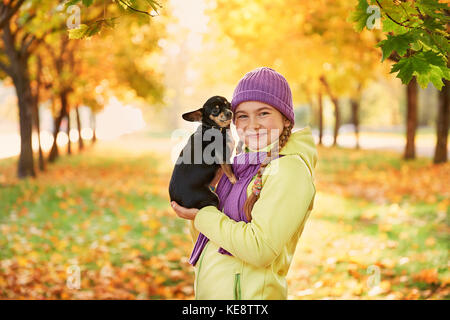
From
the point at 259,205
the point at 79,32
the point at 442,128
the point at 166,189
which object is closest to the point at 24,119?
the point at 166,189

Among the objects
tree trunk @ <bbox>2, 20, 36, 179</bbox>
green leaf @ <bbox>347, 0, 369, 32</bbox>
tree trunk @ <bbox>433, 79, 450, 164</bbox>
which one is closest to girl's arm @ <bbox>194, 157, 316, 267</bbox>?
green leaf @ <bbox>347, 0, 369, 32</bbox>

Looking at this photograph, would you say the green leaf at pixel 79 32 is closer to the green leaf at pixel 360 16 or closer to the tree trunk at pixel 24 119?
the green leaf at pixel 360 16

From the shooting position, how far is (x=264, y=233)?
80.1 inches

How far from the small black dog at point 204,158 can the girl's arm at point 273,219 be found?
23 centimetres

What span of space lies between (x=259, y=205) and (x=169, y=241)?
6.50 m

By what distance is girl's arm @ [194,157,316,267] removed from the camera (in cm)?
203

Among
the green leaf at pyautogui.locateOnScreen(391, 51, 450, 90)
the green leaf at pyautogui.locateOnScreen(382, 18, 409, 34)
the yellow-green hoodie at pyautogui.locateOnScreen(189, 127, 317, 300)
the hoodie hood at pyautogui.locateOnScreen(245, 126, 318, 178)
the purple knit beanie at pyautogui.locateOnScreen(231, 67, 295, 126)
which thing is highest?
the green leaf at pyautogui.locateOnScreen(382, 18, 409, 34)

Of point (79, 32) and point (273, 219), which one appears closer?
point (273, 219)

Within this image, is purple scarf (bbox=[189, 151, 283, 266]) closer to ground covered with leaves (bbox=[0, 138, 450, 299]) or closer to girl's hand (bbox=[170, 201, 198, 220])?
girl's hand (bbox=[170, 201, 198, 220])

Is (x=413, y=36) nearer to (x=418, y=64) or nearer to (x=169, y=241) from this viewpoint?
(x=418, y=64)

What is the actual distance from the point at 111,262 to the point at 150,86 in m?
15.6

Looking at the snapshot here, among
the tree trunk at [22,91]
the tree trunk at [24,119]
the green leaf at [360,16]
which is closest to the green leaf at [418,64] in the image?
the green leaf at [360,16]

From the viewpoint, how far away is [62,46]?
18.0 meters

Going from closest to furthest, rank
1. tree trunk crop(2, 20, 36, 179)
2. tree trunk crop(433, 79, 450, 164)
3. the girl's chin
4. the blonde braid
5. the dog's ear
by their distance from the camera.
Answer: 1. the blonde braid
2. the girl's chin
3. the dog's ear
4. tree trunk crop(2, 20, 36, 179)
5. tree trunk crop(433, 79, 450, 164)
